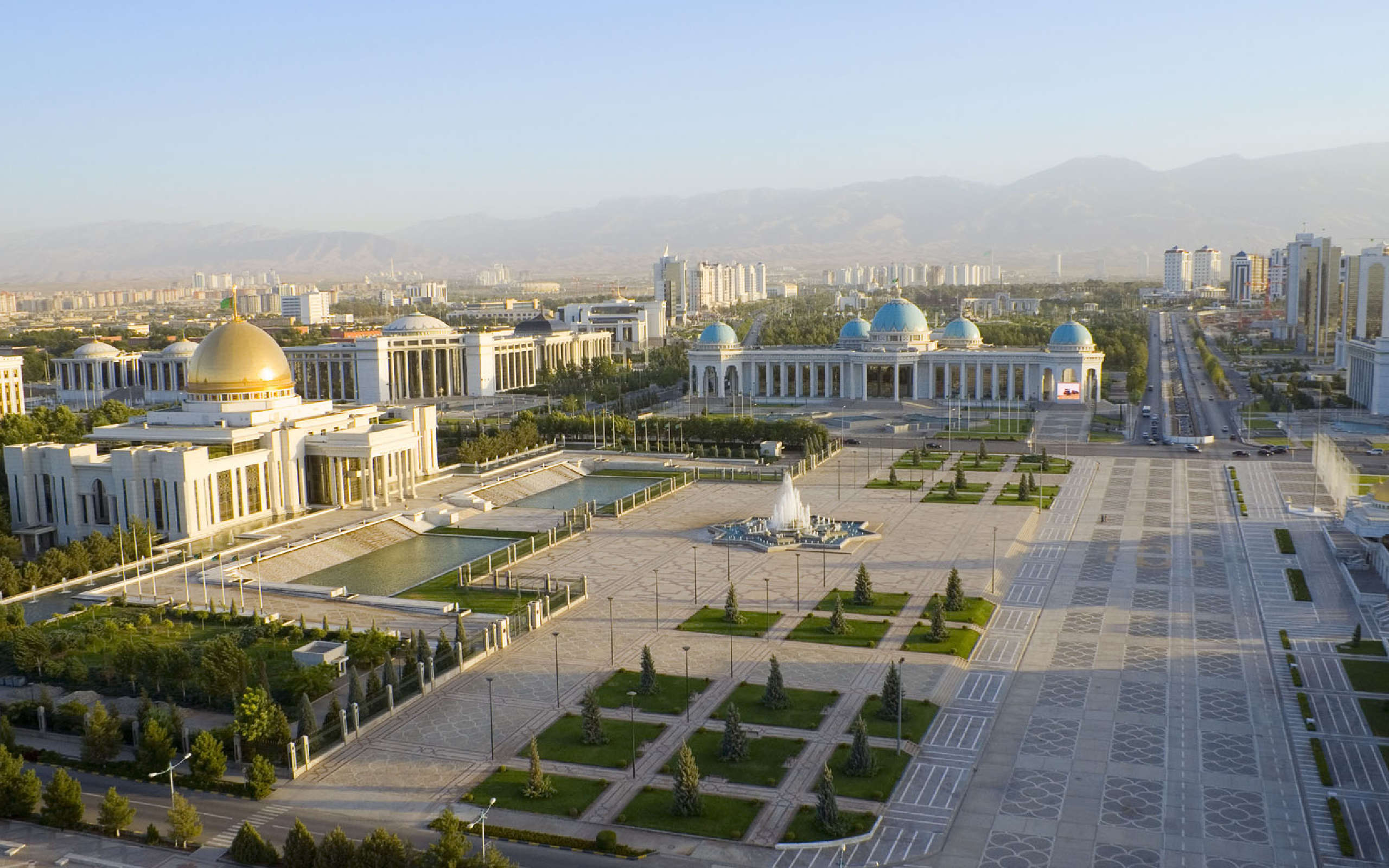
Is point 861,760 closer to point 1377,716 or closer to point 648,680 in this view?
point 648,680

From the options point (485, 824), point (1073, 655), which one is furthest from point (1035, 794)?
point (485, 824)

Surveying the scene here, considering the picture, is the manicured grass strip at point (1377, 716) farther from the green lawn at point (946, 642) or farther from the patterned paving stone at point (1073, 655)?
the green lawn at point (946, 642)

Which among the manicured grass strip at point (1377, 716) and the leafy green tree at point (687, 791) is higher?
the leafy green tree at point (687, 791)

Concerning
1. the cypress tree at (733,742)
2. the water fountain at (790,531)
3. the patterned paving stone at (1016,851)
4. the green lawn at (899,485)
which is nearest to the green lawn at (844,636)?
the cypress tree at (733,742)

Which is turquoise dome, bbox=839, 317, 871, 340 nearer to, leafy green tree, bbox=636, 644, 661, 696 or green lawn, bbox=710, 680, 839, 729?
green lawn, bbox=710, 680, 839, 729

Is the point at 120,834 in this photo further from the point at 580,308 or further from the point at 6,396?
the point at 580,308

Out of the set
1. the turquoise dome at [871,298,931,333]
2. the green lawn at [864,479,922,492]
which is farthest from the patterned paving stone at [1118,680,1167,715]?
the turquoise dome at [871,298,931,333]
